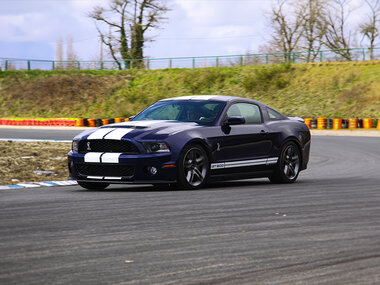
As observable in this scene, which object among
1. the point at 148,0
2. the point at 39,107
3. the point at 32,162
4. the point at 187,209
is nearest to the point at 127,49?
the point at 148,0

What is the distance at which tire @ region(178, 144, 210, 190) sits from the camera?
33.4 ft

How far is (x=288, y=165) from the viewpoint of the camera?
1225 cm

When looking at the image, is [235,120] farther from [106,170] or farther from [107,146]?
[106,170]

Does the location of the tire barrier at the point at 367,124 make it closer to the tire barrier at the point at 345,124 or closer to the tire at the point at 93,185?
the tire barrier at the point at 345,124

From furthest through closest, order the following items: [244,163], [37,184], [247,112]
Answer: [247,112] → [37,184] → [244,163]

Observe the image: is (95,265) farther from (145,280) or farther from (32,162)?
(32,162)

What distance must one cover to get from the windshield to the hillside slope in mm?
37817

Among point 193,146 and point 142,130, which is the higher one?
point 142,130

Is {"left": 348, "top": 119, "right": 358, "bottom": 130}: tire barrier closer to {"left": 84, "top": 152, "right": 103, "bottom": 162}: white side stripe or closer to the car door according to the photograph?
the car door

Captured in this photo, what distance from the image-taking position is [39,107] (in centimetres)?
6347

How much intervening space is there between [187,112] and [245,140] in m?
1.07

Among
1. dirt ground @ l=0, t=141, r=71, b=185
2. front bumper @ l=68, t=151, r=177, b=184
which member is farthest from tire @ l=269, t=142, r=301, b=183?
dirt ground @ l=0, t=141, r=71, b=185

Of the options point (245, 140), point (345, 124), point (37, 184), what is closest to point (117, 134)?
point (37, 184)

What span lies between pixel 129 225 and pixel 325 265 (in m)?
2.39
